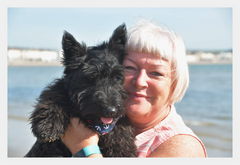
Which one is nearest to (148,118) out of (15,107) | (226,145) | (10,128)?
(226,145)

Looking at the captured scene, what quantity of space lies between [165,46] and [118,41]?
71 cm

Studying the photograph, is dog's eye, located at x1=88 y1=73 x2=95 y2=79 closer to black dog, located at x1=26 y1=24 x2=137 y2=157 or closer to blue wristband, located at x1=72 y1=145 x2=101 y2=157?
black dog, located at x1=26 y1=24 x2=137 y2=157

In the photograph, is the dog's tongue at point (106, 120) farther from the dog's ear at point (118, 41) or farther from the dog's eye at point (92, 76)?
the dog's ear at point (118, 41)

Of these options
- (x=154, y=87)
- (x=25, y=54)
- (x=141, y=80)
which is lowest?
(x=154, y=87)

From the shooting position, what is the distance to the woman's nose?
3.17 metres

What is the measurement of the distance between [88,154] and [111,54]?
1.40 meters

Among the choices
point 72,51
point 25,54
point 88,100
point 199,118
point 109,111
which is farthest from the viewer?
point 25,54

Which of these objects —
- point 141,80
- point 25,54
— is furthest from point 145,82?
point 25,54

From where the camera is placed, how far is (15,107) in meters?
14.2

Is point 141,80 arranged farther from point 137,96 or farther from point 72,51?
point 72,51

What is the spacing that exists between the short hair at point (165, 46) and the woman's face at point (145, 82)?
0.09m

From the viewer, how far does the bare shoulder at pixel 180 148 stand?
9.31 ft

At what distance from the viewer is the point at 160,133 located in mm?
3246

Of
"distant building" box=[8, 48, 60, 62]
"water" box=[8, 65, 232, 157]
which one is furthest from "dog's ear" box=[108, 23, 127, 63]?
Answer: "distant building" box=[8, 48, 60, 62]
